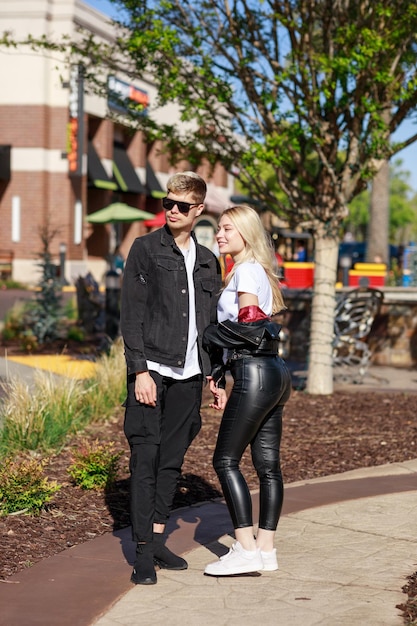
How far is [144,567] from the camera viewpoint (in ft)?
16.6

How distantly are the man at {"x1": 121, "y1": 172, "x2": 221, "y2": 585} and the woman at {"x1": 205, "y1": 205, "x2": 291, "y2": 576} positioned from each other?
153 millimetres

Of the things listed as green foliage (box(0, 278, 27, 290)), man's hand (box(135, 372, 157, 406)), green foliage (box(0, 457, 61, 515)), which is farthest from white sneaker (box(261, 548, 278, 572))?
green foliage (box(0, 278, 27, 290))

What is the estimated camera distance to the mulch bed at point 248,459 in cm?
592

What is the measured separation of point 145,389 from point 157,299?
47cm

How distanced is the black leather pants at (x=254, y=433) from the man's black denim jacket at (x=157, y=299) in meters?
0.35

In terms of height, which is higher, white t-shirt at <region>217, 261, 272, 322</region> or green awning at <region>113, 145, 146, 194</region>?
green awning at <region>113, 145, 146, 194</region>

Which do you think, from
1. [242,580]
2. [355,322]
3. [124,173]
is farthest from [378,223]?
[242,580]

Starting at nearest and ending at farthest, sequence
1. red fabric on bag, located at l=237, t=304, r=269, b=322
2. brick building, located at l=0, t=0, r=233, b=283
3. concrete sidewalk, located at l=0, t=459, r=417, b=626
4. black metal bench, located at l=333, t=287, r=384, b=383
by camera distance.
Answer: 1. concrete sidewalk, located at l=0, t=459, r=417, b=626
2. red fabric on bag, located at l=237, t=304, r=269, b=322
3. black metal bench, located at l=333, t=287, r=384, b=383
4. brick building, located at l=0, t=0, r=233, b=283

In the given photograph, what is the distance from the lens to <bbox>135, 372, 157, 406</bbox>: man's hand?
5.07 meters

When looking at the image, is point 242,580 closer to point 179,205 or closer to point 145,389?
point 145,389

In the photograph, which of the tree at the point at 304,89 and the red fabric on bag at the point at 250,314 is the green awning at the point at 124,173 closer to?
the tree at the point at 304,89

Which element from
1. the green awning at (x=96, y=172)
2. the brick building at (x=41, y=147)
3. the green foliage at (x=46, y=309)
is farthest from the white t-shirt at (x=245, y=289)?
the green awning at (x=96, y=172)

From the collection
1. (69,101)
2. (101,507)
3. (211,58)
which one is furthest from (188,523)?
(69,101)

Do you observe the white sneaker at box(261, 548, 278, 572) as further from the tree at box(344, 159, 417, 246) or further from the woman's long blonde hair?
the tree at box(344, 159, 417, 246)
